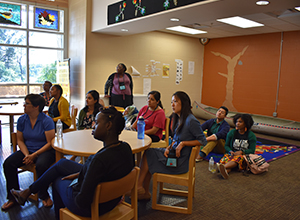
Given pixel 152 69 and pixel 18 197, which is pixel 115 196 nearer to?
pixel 18 197

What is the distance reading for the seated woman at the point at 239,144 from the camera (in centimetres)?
396

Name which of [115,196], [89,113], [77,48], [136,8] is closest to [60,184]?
[115,196]

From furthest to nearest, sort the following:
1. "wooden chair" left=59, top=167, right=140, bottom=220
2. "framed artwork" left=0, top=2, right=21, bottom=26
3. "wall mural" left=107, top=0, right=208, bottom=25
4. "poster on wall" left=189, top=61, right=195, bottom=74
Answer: "poster on wall" left=189, top=61, right=195, bottom=74
"framed artwork" left=0, top=2, right=21, bottom=26
"wall mural" left=107, top=0, right=208, bottom=25
"wooden chair" left=59, top=167, right=140, bottom=220

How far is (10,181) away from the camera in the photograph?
2707mm

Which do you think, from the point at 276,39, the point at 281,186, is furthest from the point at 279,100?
the point at 281,186

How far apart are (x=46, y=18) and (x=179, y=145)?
6239mm

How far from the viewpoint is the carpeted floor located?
8.71 feet

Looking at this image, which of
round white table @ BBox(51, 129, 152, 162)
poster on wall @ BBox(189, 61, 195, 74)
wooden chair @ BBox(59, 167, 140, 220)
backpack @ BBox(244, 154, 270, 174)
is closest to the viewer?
wooden chair @ BBox(59, 167, 140, 220)

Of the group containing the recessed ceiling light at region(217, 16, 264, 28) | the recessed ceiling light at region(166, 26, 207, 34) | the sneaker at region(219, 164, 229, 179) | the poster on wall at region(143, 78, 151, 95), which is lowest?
the sneaker at region(219, 164, 229, 179)

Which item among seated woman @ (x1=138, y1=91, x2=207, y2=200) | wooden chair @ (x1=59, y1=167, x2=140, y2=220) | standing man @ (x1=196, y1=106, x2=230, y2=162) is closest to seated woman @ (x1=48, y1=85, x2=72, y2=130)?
seated woman @ (x1=138, y1=91, x2=207, y2=200)

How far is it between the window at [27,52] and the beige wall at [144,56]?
1.43 metres

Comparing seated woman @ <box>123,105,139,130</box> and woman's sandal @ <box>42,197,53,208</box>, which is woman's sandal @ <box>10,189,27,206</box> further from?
seated woman @ <box>123,105,139,130</box>

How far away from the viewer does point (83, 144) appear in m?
2.61

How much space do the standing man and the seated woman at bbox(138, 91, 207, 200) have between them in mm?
1715
